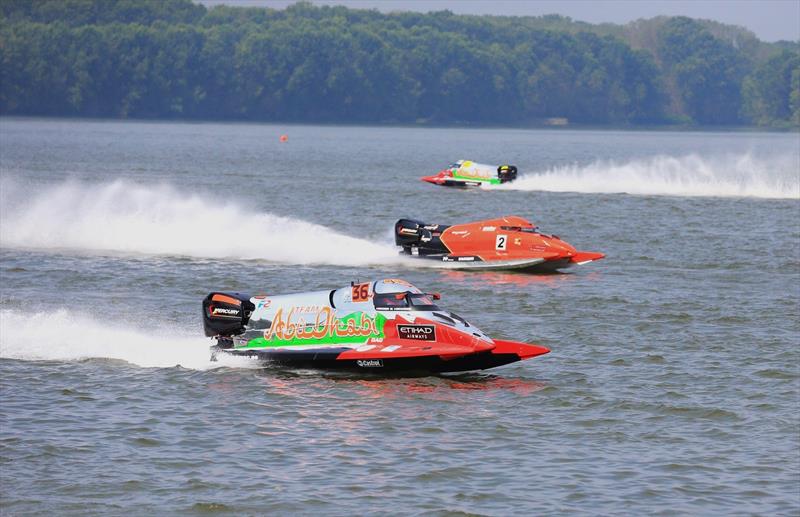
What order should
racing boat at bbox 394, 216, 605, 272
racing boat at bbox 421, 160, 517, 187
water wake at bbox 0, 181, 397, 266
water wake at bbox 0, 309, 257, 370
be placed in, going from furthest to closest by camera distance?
racing boat at bbox 421, 160, 517, 187 < water wake at bbox 0, 181, 397, 266 < racing boat at bbox 394, 216, 605, 272 < water wake at bbox 0, 309, 257, 370

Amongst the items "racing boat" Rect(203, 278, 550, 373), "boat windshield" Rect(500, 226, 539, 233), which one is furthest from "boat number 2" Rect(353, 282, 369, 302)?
"boat windshield" Rect(500, 226, 539, 233)

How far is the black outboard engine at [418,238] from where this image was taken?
36188 millimetres

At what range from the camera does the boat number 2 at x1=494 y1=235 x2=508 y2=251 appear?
Answer: 3538 centimetres

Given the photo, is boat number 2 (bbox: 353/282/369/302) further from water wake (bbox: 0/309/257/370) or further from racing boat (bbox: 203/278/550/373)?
water wake (bbox: 0/309/257/370)

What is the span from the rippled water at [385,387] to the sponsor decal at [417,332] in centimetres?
78

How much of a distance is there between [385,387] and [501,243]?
47.2ft

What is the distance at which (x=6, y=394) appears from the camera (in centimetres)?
2058

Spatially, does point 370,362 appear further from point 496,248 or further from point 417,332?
point 496,248

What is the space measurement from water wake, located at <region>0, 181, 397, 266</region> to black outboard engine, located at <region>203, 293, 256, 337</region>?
13.5 m

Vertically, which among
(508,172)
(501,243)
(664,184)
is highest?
(508,172)

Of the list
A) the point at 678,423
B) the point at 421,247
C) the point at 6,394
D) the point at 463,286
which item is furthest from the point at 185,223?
the point at 678,423

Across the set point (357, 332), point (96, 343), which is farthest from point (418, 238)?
point (357, 332)

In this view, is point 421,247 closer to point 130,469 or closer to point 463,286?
point 463,286

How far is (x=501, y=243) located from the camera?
35.4 meters
